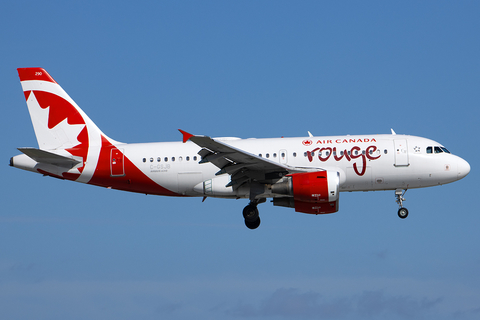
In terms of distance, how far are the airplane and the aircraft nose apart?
6cm

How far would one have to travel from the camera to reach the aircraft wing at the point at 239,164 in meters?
27.5

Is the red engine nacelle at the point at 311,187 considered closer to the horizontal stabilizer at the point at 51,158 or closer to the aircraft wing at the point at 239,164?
the aircraft wing at the point at 239,164

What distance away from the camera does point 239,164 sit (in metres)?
29.2

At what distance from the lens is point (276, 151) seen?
1230 inches

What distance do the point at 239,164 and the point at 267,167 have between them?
1.44m

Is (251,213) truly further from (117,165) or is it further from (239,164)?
(117,165)

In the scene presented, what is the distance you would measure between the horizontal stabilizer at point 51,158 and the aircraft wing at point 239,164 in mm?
8814

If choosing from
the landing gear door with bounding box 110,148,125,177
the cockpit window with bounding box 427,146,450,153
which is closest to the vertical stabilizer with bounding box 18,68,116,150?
the landing gear door with bounding box 110,148,125,177

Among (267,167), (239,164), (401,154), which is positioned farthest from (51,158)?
(401,154)

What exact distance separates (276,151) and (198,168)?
4.37m

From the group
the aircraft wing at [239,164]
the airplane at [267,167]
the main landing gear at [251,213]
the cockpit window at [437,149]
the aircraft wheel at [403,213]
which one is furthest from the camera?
the main landing gear at [251,213]

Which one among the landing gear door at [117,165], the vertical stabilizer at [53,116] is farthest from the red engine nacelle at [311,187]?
the vertical stabilizer at [53,116]

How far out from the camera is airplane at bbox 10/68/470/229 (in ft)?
97.1

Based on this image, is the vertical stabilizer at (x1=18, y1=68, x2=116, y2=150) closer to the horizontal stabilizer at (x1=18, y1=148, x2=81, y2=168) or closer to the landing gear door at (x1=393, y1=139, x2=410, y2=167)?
the horizontal stabilizer at (x1=18, y1=148, x2=81, y2=168)
